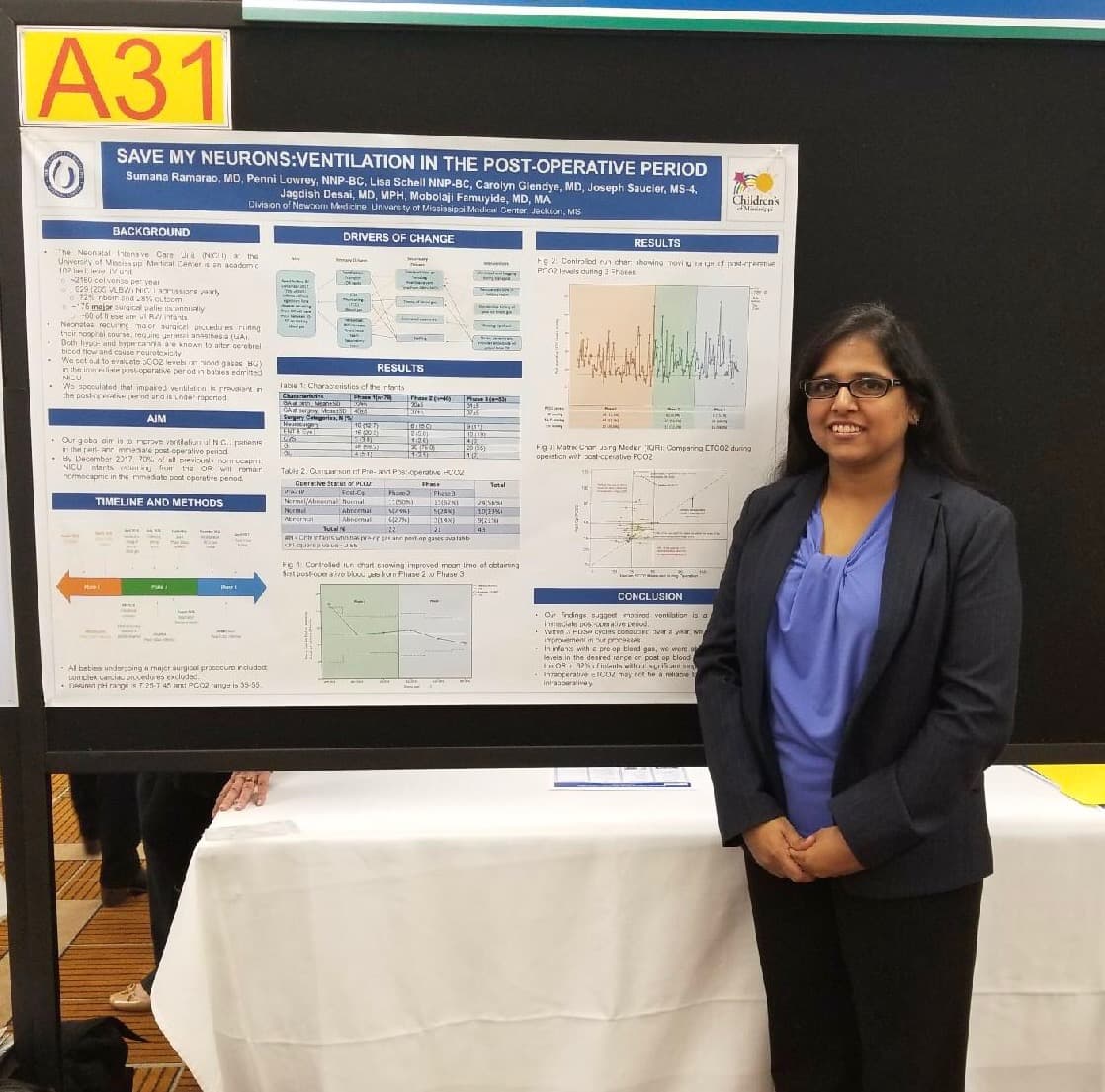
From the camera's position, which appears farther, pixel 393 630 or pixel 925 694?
pixel 393 630

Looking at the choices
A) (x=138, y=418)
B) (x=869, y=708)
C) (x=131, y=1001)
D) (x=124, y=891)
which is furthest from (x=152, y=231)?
(x=124, y=891)

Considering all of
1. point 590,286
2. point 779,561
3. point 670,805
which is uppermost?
point 590,286

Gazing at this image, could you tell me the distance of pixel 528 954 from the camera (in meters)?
1.52

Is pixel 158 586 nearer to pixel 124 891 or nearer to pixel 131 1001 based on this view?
pixel 131 1001

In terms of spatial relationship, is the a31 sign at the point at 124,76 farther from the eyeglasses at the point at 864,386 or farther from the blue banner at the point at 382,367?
the eyeglasses at the point at 864,386

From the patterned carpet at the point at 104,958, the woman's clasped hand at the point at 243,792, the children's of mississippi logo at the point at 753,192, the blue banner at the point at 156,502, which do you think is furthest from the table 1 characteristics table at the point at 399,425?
the patterned carpet at the point at 104,958

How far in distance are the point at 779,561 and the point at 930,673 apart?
25cm

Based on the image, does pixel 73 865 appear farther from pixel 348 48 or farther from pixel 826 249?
pixel 826 249

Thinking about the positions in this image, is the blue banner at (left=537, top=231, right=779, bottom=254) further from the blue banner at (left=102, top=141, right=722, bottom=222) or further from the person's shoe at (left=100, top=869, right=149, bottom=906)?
the person's shoe at (left=100, top=869, right=149, bottom=906)

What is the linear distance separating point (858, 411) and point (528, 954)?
1.05 m

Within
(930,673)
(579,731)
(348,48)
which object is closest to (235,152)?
(348,48)

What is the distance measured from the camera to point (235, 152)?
137cm

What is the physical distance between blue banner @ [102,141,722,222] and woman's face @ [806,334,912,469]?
13.7 inches

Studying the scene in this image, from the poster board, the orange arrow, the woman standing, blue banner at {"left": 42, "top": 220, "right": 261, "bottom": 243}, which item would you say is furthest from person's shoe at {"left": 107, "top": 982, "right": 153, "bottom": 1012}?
blue banner at {"left": 42, "top": 220, "right": 261, "bottom": 243}
